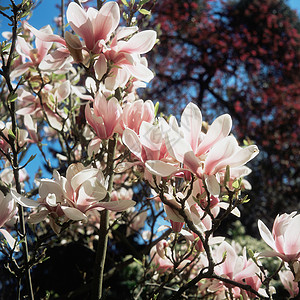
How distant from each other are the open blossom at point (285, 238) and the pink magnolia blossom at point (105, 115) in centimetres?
36

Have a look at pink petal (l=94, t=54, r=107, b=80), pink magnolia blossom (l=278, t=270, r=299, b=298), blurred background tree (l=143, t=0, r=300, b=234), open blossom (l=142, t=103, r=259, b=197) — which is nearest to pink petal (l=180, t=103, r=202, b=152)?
open blossom (l=142, t=103, r=259, b=197)

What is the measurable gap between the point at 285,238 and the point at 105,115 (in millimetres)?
415

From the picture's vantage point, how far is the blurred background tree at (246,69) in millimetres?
5035

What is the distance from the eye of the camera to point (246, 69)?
5863mm

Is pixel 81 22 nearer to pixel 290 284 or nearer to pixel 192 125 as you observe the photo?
pixel 192 125

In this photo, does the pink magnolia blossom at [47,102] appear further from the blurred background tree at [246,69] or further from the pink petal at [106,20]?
the blurred background tree at [246,69]

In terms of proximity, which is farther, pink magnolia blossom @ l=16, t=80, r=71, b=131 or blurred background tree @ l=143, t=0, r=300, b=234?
blurred background tree @ l=143, t=0, r=300, b=234

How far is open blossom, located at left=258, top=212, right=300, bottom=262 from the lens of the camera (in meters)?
0.61

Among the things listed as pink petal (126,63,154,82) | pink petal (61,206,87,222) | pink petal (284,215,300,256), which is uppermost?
pink petal (126,63,154,82)

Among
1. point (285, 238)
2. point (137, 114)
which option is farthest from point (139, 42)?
point (285, 238)

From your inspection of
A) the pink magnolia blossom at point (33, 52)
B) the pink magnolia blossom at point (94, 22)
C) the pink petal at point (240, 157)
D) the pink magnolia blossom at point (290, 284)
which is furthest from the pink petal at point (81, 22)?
the pink magnolia blossom at point (290, 284)

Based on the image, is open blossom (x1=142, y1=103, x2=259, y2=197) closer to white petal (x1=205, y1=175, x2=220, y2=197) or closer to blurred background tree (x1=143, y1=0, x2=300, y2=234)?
white petal (x1=205, y1=175, x2=220, y2=197)

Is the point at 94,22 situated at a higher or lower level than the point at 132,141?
higher

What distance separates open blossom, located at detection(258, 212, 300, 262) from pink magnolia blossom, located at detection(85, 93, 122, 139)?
0.36 m
